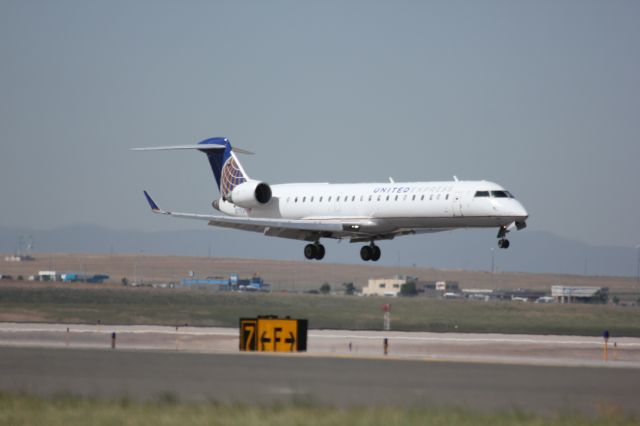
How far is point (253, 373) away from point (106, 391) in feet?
16.3

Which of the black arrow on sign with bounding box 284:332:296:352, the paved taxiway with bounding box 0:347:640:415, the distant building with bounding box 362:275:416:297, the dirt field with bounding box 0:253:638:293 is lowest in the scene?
the paved taxiway with bounding box 0:347:640:415

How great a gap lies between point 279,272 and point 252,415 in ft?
397

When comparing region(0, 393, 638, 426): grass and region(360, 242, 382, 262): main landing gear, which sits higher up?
region(360, 242, 382, 262): main landing gear

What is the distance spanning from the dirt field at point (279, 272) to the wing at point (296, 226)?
67264mm

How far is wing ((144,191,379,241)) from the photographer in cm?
5347

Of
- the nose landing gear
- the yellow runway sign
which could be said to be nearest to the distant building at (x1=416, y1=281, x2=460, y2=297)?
the nose landing gear

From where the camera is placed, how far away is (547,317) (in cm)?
6894

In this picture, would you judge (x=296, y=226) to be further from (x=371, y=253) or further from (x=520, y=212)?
(x=520, y=212)

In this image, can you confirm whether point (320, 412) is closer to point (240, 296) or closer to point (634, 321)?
point (634, 321)

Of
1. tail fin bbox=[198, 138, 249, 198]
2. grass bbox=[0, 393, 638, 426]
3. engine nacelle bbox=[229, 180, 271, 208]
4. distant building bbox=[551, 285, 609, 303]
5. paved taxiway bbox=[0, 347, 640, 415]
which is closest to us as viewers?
grass bbox=[0, 393, 638, 426]

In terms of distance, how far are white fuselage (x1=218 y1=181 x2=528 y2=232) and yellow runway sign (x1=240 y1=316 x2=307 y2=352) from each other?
12.1 meters

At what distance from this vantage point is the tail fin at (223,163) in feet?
199

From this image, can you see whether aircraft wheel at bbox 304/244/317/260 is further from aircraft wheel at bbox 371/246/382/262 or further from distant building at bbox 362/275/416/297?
distant building at bbox 362/275/416/297

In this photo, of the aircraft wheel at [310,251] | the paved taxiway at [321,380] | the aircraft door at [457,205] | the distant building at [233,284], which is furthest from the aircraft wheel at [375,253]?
the distant building at [233,284]
